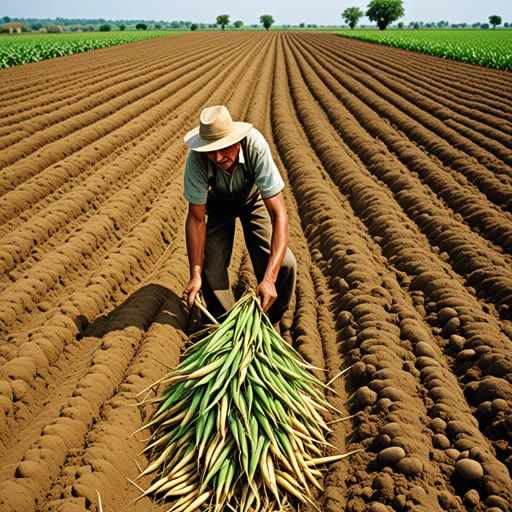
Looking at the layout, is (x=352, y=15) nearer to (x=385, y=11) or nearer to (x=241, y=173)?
(x=385, y=11)

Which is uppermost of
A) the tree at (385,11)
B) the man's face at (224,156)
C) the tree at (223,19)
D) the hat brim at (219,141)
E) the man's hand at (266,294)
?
the hat brim at (219,141)

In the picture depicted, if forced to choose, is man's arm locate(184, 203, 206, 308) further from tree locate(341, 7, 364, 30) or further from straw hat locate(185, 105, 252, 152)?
tree locate(341, 7, 364, 30)

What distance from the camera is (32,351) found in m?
3.35

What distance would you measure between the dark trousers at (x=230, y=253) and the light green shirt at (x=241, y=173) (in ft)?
1.09

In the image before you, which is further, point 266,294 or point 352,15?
point 352,15

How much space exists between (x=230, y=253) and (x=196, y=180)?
0.71 m

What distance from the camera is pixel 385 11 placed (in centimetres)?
7250

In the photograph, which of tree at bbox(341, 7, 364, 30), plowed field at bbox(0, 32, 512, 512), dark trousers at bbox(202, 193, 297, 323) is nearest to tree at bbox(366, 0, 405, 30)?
tree at bbox(341, 7, 364, 30)

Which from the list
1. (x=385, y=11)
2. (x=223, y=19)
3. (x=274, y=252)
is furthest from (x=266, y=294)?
(x=223, y=19)

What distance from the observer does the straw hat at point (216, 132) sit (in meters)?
2.91

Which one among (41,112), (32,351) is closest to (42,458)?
(32,351)

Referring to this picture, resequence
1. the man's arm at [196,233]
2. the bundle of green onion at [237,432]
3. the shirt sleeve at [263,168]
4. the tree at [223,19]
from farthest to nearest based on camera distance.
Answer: the tree at [223,19] → the man's arm at [196,233] → the shirt sleeve at [263,168] → the bundle of green onion at [237,432]

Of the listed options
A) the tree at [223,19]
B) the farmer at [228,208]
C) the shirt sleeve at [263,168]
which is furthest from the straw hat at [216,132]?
the tree at [223,19]

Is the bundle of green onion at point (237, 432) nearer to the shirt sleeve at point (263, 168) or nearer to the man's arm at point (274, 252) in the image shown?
the man's arm at point (274, 252)
